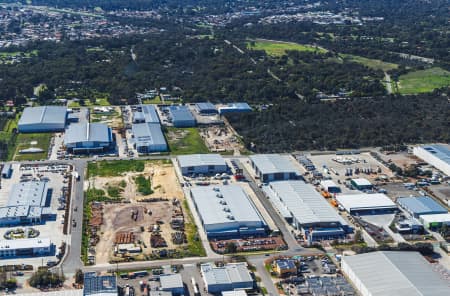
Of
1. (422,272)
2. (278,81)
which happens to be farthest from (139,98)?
(422,272)

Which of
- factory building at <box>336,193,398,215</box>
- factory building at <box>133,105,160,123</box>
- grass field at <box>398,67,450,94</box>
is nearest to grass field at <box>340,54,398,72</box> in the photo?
grass field at <box>398,67,450,94</box>

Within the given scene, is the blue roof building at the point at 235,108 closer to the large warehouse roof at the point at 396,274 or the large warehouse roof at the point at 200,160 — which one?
the large warehouse roof at the point at 200,160

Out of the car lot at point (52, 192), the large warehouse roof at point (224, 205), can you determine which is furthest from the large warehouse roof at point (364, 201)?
the car lot at point (52, 192)

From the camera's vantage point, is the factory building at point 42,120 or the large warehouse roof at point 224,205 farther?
the factory building at point 42,120

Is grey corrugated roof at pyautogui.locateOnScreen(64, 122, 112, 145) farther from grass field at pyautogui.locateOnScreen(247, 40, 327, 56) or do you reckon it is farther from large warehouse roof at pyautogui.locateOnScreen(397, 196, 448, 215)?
grass field at pyautogui.locateOnScreen(247, 40, 327, 56)

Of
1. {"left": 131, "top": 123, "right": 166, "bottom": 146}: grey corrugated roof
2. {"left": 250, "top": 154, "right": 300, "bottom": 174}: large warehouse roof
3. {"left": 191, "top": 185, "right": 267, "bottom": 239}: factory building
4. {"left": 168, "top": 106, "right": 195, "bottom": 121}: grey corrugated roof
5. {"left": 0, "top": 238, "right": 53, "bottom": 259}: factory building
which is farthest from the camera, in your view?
{"left": 168, "top": 106, "right": 195, "bottom": 121}: grey corrugated roof

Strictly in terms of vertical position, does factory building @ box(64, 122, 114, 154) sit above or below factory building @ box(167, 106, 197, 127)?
below

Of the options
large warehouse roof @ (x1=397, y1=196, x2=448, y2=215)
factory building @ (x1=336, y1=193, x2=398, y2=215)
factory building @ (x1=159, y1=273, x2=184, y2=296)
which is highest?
large warehouse roof @ (x1=397, y1=196, x2=448, y2=215)
